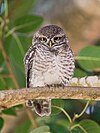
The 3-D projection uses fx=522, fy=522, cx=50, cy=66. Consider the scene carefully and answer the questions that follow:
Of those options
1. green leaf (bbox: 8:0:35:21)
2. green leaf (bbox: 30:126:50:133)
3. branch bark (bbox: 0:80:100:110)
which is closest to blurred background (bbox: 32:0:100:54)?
green leaf (bbox: 8:0:35:21)

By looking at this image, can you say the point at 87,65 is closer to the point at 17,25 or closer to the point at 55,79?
the point at 55,79

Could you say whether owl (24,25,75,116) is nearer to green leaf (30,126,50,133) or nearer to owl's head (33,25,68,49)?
owl's head (33,25,68,49)

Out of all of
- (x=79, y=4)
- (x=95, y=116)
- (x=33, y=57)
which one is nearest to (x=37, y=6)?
(x=79, y=4)

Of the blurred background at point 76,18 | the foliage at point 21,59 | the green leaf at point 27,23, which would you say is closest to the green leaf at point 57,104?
the foliage at point 21,59

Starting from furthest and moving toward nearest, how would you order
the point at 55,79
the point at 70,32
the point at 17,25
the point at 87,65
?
1. the point at 70,32
2. the point at 17,25
3. the point at 87,65
4. the point at 55,79

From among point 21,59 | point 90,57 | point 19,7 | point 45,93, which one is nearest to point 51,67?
point 90,57

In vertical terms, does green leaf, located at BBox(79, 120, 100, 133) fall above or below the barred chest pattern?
below
